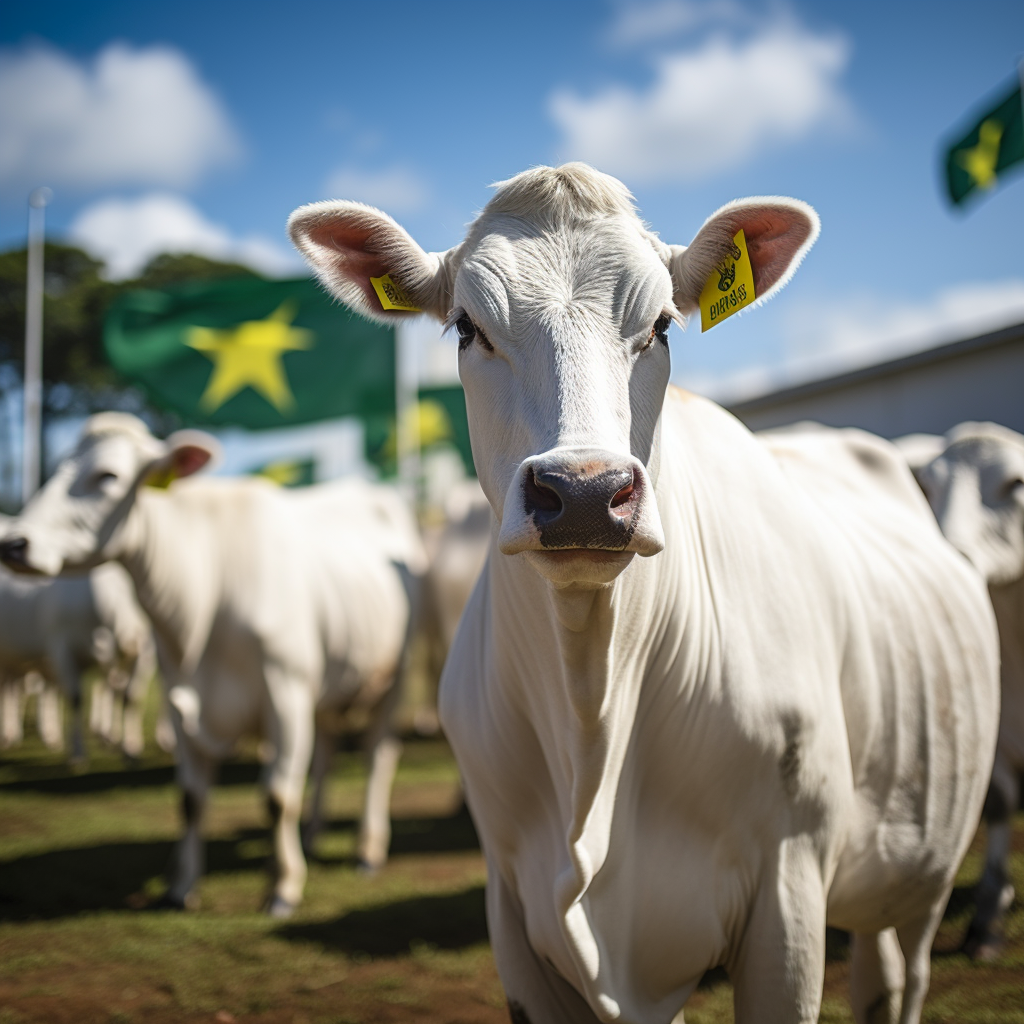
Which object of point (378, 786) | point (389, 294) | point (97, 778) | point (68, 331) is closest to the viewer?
point (389, 294)

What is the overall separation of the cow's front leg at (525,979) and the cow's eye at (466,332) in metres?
1.30

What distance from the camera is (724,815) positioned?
1.98 meters

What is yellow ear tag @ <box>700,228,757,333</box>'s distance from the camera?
6.68ft

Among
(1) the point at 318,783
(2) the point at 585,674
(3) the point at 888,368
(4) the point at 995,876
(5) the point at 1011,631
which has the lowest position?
(1) the point at 318,783

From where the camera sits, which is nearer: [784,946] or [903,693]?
[784,946]

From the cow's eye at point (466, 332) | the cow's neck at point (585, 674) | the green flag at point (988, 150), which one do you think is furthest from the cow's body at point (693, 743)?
the green flag at point (988, 150)

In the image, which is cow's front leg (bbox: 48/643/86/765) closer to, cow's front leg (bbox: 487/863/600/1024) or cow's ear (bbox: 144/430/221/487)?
cow's ear (bbox: 144/430/221/487)

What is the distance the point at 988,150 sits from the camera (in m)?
9.27

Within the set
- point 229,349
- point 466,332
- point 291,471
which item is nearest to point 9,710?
point 229,349

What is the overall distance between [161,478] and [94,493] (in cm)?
36

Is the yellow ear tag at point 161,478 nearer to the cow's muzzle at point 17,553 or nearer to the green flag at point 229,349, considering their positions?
the cow's muzzle at point 17,553

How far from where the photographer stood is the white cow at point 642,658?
1.75 meters

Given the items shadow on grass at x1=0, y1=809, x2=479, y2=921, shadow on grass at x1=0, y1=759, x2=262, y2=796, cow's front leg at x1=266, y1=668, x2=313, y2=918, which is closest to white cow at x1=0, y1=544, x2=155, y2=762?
shadow on grass at x1=0, y1=759, x2=262, y2=796

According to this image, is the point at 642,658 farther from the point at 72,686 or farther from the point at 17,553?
the point at 72,686
